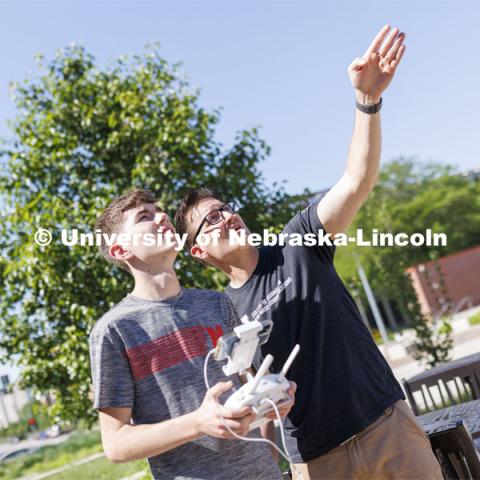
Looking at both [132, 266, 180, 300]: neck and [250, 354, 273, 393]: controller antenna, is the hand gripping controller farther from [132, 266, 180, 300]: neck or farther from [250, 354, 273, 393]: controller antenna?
[132, 266, 180, 300]: neck

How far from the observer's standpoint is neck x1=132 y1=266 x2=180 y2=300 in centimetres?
213

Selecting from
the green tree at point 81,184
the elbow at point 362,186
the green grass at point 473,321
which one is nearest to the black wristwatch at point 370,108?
the elbow at point 362,186

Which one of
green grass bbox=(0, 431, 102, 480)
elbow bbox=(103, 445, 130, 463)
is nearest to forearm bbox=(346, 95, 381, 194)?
elbow bbox=(103, 445, 130, 463)

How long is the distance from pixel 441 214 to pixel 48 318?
4181cm

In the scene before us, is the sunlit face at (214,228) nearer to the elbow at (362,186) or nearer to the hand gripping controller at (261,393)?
the elbow at (362,186)

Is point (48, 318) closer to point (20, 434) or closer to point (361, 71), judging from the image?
point (361, 71)

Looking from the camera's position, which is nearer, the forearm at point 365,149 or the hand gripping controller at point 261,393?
the hand gripping controller at point 261,393

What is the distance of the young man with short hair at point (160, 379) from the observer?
1.83m

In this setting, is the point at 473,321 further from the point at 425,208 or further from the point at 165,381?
the point at 165,381

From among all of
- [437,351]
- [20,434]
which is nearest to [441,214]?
[20,434]

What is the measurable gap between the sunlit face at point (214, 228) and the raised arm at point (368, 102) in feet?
1.85

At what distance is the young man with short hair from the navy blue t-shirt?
1.29 ft

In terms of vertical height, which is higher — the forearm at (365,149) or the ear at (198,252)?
the forearm at (365,149)

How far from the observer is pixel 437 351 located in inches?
464
